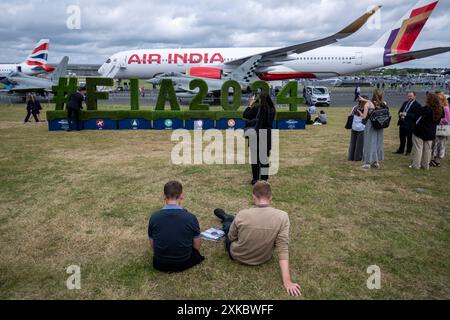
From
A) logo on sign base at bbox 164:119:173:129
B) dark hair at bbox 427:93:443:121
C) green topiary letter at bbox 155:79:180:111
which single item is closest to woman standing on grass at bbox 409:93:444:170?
dark hair at bbox 427:93:443:121

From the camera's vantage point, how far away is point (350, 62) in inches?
1277

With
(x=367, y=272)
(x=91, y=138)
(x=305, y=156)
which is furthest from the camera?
(x=91, y=138)

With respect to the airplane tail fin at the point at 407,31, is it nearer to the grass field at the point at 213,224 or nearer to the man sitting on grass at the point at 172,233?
the grass field at the point at 213,224

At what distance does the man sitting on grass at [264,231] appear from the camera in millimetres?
3756

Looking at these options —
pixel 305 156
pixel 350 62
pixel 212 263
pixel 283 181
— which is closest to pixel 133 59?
pixel 350 62

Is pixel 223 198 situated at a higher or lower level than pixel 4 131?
lower

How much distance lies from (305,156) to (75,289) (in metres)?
7.95

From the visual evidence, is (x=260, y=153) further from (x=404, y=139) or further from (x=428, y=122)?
(x=404, y=139)

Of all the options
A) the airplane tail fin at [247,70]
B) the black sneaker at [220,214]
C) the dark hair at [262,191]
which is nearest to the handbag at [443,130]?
the black sneaker at [220,214]

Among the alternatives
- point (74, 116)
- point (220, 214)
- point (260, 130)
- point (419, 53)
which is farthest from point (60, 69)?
point (419, 53)
